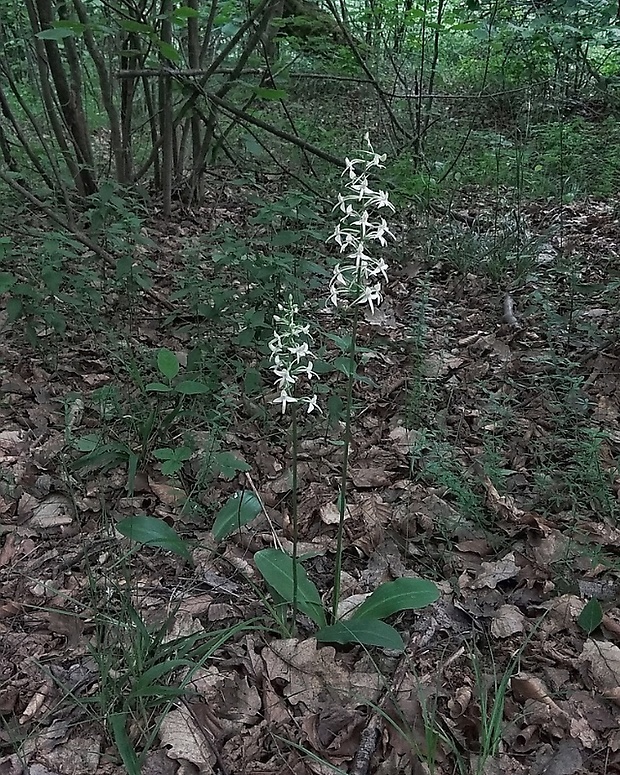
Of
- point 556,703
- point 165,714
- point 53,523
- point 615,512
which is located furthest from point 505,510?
point 53,523

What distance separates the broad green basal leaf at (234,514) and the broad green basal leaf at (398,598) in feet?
1.55

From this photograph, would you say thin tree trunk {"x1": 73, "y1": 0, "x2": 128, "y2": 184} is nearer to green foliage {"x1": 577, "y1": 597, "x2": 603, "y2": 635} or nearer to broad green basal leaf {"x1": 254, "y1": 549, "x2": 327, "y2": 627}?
broad green basal leaf {"x1": 254, "y1": 549, "x2": 327, "y2": 627}

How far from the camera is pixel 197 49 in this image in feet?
16.9

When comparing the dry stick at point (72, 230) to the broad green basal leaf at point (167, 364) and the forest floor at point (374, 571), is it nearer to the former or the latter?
the forest floor at point (374, 571)

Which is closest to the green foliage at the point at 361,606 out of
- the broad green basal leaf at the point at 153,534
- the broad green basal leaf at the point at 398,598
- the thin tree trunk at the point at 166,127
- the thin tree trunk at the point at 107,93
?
the broad green basal leaf at the point at 398,598

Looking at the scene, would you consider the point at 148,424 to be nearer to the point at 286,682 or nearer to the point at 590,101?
the point at 286,682

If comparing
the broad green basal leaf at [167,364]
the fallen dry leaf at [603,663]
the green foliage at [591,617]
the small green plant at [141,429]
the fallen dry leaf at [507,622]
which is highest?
the broad green basal leaf at [167,364]

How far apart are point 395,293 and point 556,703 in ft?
9.25

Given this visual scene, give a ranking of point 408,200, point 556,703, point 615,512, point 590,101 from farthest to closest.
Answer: point 590,101, point 408,200, point 615,512, point 556,703

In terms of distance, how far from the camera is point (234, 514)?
2.23 meters

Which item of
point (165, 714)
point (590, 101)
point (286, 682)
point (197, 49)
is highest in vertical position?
point (197, 49)

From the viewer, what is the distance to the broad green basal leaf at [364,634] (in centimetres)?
181

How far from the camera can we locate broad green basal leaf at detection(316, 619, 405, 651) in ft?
5.93

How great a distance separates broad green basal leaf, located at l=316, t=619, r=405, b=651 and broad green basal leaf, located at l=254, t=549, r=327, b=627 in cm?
6
